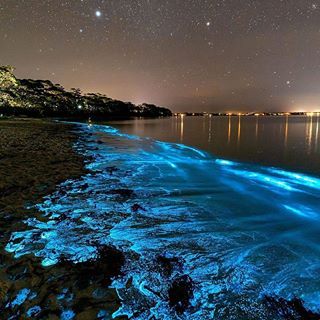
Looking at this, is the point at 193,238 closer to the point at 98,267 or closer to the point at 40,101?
the point at 98,267

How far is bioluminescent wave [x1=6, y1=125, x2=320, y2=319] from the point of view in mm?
4398

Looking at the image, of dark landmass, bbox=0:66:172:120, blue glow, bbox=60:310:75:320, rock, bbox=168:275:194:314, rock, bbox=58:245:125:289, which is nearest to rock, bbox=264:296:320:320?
rock, bbox=168:275:194:314

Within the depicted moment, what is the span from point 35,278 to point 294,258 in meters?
5.01

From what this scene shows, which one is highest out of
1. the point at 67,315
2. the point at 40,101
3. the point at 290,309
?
the point at 40,101

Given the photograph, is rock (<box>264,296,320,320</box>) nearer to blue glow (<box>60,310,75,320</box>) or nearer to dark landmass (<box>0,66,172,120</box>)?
blue glow (<box>60,310,75,320</box>)

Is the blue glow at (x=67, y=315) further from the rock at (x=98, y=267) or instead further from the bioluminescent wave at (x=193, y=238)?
the bioluminescent wave at (x=193, y=238)

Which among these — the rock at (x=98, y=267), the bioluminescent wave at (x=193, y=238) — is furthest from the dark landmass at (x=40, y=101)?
the rock at (x=98, y=267)

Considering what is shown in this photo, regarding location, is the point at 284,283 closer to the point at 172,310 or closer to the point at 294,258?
the point at 294,258

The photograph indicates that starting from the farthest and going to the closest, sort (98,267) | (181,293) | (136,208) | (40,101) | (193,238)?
1. (40,101)
2. (136,208)
3. (193,238)
4. (98,267)
5. (181,293)

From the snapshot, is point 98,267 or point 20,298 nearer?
point 20,298

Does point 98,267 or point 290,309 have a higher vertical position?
point 98,267

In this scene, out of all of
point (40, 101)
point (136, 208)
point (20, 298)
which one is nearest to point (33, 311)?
point (20, 298)

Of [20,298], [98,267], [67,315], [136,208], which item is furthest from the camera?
[136,208]

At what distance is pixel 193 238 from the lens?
646 centimetres
